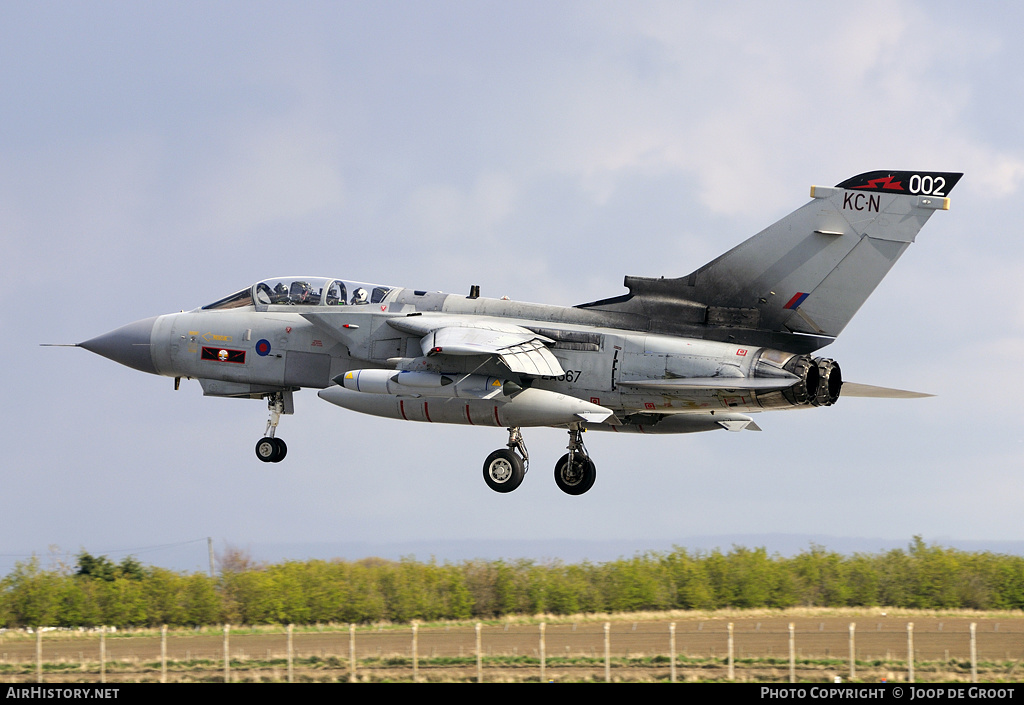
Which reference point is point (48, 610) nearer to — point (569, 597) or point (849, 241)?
point (569, 597)

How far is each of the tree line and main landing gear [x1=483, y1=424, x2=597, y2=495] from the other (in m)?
1.76

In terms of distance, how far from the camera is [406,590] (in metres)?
22.1

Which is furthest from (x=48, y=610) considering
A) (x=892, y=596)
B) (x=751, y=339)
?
(x=892, y=596)

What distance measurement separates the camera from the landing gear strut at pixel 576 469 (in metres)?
22.1

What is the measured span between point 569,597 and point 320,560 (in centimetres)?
494

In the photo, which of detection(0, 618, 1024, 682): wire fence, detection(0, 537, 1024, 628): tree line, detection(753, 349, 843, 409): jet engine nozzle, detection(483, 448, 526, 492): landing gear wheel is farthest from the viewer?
detection(0, 537, 1024, 628): tree line

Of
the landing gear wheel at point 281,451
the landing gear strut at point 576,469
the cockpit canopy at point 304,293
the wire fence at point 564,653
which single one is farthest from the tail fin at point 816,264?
the landing gear wheel at point 281,451

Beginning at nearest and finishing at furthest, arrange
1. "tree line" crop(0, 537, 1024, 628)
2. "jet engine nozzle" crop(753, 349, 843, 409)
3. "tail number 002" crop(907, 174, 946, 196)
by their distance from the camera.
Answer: "tail number 002" crop(907, 174, 946, 196), "jet engine nozzle" crop(753, 349, 843, 409), "tree line" crop(0, 537, 1024, 628)

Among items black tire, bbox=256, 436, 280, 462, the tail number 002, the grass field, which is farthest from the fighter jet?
the grass field

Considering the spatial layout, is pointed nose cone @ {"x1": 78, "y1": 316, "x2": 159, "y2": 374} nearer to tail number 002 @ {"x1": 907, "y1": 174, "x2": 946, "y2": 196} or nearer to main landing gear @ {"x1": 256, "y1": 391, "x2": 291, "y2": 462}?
main landing gear @ {"x1": 256, "y1": 391, "x2": 291, "y2": 462}

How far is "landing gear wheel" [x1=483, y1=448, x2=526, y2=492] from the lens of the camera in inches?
838

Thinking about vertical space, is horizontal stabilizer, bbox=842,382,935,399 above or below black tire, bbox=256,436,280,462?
above

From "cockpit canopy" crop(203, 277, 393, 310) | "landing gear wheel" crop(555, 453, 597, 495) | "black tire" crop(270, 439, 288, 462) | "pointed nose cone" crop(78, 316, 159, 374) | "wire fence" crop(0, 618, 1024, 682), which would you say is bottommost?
"wire fence" crop(0, 618, 1024, 682)

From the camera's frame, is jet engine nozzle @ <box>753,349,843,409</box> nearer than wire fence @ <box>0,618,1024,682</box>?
No
